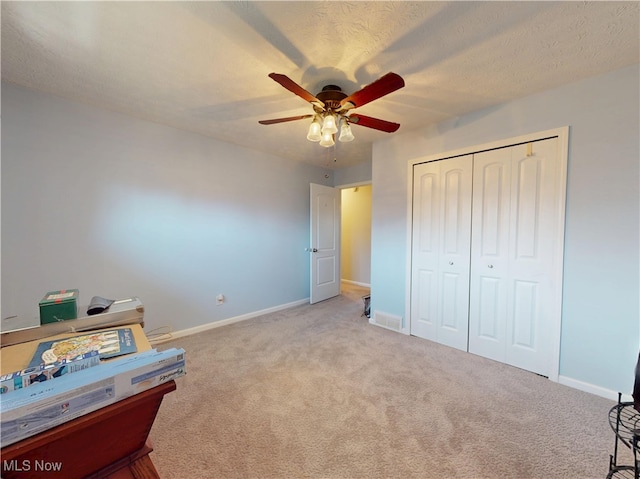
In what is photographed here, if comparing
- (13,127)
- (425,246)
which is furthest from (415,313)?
(13,127)

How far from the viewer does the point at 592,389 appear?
198 cm

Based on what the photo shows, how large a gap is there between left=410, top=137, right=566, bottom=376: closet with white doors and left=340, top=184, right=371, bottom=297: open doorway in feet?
8.69

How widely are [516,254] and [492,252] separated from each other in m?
0.18

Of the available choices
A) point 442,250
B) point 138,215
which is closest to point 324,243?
point 442,250

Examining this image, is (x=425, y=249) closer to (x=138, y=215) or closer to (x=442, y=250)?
(x=442, y=250)

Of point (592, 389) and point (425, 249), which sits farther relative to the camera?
point (425, 249)

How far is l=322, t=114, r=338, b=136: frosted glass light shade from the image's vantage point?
6.03 feet

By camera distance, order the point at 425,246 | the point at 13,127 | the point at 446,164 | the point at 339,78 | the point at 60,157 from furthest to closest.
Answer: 1. the point at 425,246
2. the point at 446,164
3. the point at 60,157
4. the point at 13,127
5. the point at 339,78

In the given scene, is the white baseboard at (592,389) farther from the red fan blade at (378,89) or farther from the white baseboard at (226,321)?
the white baseboard at (226,321)

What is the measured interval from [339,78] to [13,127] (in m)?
2.66

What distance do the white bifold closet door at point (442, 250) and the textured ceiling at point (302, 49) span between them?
2.30 ft

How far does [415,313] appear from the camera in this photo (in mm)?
3033

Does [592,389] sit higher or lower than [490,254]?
lower

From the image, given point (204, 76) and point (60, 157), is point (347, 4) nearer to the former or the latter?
point (204, 76)
